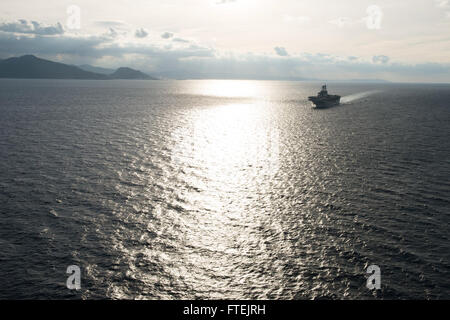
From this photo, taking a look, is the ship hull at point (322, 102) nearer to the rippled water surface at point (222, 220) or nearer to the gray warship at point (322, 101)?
the gray warship at point (322, 101)

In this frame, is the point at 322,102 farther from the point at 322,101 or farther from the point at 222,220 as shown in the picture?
A: the point at 222,220

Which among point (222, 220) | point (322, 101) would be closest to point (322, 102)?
point (322, 101)

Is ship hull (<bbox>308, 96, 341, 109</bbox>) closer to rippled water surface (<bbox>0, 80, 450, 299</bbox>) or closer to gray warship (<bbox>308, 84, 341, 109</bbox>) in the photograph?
gray warship (<bbox>308, 84, 341, 109</bbox>)

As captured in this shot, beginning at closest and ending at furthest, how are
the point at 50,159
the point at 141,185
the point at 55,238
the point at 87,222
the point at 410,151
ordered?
the point at 55,238, the point at 87,222, the point at 141,185, the point at 50,159, the point at 410,151

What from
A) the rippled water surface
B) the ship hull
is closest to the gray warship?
the ship hull

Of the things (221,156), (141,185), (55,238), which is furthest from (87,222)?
(221,156)

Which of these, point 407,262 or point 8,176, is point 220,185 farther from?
point 8,176
